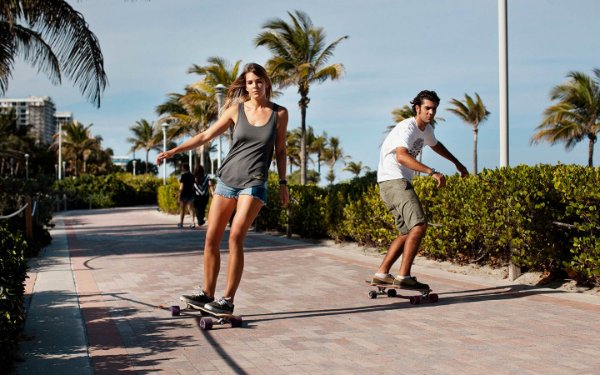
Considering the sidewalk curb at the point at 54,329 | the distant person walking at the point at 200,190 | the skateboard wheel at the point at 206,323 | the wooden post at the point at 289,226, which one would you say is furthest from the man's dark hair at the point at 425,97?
the distant person walking at the point at 200,190

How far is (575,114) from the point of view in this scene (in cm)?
4522

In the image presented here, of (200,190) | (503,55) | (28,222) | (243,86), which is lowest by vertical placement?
(28,222)

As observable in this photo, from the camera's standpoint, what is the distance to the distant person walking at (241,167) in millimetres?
5016

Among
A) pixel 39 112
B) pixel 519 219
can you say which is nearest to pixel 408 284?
pixel 519 219

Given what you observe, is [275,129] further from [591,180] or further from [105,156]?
[105,156]

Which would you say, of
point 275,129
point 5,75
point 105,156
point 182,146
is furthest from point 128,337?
point 105,156

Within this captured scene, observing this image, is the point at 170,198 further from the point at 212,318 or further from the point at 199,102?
the point at 212,318

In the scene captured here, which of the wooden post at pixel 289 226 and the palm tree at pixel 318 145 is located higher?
the palm tree at pixel 318 145

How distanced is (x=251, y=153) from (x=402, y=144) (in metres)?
1.60

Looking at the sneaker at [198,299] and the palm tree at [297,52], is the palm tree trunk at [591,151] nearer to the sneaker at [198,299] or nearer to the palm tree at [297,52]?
the palm tree at [297,52]

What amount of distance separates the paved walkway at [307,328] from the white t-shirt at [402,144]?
47.8 inches

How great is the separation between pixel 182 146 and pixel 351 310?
207cm

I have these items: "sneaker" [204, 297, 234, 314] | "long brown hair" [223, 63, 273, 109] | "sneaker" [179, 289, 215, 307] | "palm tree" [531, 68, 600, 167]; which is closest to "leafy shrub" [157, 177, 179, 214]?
"sneaker" [179, 289, 215, 307]

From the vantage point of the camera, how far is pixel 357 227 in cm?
1065
